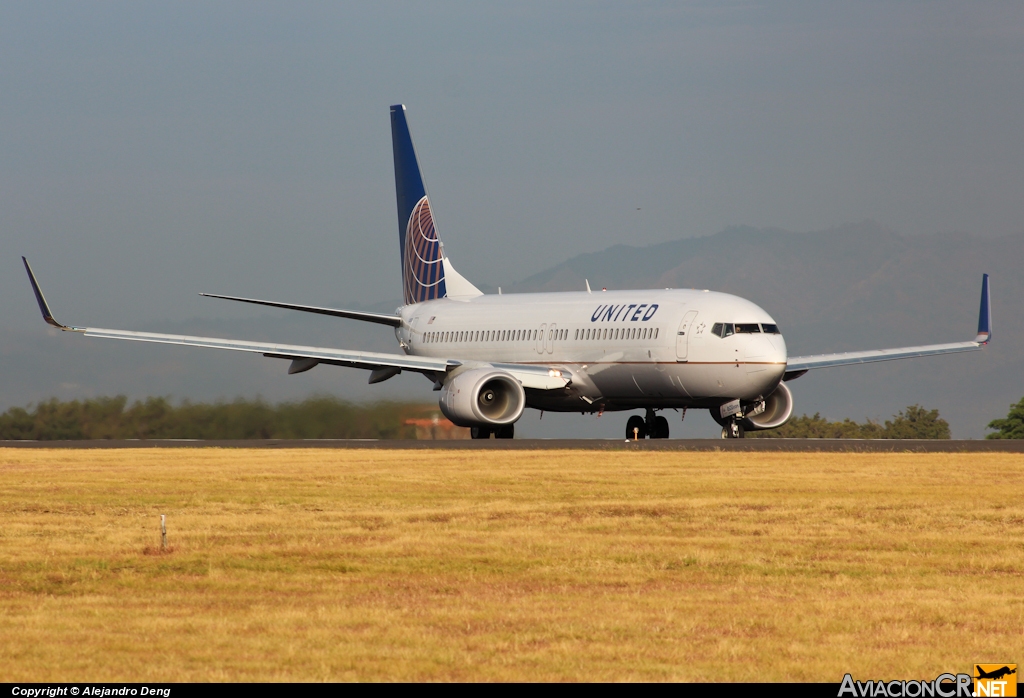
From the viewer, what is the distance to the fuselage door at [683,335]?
32531 millimetres

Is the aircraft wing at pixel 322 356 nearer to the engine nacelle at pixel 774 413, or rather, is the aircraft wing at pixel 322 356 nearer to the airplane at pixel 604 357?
the airplane at pixel 604 357

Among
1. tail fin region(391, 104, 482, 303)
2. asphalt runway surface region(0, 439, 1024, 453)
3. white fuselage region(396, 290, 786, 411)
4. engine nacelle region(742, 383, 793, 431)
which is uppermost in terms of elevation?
tail fin region(391, 104, 482, 303)

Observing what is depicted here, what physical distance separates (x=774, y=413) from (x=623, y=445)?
6426 mm

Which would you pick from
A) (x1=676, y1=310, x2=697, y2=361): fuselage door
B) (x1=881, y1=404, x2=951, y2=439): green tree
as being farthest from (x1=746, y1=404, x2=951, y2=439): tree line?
(x1=676, y1=310, x2=697, y2=361): fuselage door

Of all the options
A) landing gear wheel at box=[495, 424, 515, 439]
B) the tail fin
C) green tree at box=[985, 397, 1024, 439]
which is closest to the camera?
landing gear wheel at box=[495, 424, 515, 439]

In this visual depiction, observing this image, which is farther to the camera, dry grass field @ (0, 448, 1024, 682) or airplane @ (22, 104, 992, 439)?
airplane @ (22, 104, 992, 439)

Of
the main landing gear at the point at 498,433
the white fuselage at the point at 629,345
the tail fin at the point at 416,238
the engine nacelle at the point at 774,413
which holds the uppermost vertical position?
the tail fin at the point at 416,238

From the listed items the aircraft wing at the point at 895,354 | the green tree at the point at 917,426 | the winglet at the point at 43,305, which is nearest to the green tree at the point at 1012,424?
the green tree at the point at 917,426

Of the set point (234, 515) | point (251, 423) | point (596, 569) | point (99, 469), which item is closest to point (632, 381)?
point (251, 423)

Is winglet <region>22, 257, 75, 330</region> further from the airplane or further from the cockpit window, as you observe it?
the cockpit window

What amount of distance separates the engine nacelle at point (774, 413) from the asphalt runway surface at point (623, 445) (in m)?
2.83

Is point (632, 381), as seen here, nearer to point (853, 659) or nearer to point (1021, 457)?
point (1021, 457)

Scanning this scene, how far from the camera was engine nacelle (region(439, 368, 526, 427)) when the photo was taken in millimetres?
33406

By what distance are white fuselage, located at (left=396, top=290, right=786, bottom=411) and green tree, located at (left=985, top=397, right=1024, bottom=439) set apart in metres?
26.5
